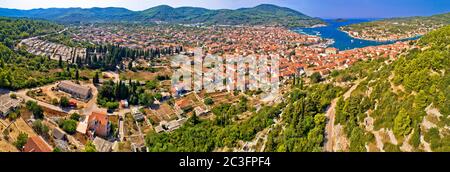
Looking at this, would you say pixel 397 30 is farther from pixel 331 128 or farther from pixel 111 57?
pixel 331 128

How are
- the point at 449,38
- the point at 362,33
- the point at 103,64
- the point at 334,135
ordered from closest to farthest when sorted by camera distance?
the point at 334,135 → the point at 449,38 → the point at 103,64 → the point at 362,33

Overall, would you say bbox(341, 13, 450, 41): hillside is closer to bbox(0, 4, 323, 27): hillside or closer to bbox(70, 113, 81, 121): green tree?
bbox(0, 4, 323, 27): hillside

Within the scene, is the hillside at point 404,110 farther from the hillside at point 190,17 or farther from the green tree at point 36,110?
the hillside at point 190,17

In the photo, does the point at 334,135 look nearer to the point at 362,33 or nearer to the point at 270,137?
the point at 270,137

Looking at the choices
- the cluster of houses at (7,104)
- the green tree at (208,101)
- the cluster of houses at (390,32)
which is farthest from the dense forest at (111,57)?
the cluster of houses at (390,32)

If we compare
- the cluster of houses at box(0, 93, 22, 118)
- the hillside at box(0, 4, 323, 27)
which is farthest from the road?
the hillside at box(0, 4, 323, 27)

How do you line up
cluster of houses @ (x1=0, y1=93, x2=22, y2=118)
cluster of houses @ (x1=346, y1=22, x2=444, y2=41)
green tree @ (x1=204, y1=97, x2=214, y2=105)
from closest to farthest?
cluster of houses @ (x1=0, y1=93, x2=22, y2=118) < green tree @ (x1=204, y1=97, x2=214, y2=105) < cluster of houses @ (x1=346, y1=22, x2=444, y2=41)

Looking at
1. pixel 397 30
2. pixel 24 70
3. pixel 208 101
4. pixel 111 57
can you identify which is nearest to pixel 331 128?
pixel 208 101
